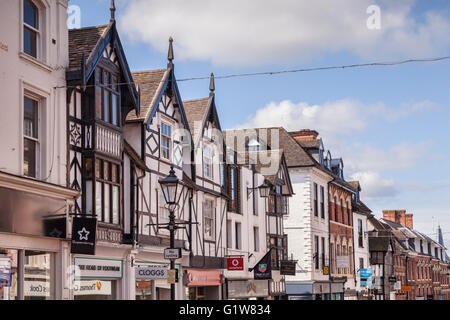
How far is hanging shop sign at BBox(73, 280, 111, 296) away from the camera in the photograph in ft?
65.2

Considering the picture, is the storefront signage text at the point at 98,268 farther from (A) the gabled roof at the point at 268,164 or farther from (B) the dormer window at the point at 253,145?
(B) the dormer window at the point at 253,145

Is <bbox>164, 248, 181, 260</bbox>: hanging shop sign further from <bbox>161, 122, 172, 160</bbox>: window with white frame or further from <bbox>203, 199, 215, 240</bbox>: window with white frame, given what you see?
<bbox>203, 199, 215, 240</bbox>: window with white frame

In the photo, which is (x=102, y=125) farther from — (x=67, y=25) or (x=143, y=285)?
(x=143, y=285)

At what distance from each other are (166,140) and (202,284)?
6.26 m

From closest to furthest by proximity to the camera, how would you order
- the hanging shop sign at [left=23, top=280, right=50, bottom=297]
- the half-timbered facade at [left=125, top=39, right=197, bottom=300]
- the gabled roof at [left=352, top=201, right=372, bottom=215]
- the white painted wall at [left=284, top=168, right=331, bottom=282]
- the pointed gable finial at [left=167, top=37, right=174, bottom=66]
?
the hanging shop sign at [left=23, top=280, right=50, bottom=297], the half-timbered facade at [left=125, top=39, right=197, bottom=300], the pointed gable finial at [left=167, top=37, right=174, bottom=66], the white painted wall at [left=284, top=168, right=331, bottom=282], the gabled roof at [left=352, top=201, right=372, bottom=215]

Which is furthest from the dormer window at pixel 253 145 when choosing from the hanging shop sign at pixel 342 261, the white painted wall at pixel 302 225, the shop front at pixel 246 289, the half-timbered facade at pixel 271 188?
the shop front at pixel 246 289

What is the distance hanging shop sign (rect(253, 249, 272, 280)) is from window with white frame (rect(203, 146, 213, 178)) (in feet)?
17.8

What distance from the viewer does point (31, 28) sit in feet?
61.2

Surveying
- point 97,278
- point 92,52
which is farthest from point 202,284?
point 92,52

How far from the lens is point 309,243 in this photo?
43.9 metres

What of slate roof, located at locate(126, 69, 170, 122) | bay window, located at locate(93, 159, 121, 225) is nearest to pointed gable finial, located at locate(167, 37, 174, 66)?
slate roof, located at locate(126, 69, 170, 122)

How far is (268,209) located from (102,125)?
60.5 ft

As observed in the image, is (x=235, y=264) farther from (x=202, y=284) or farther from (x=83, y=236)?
(x=83, y=236)

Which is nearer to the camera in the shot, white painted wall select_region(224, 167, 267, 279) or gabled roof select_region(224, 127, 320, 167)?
white painted wall select_region(224, 167, 267, 279)
